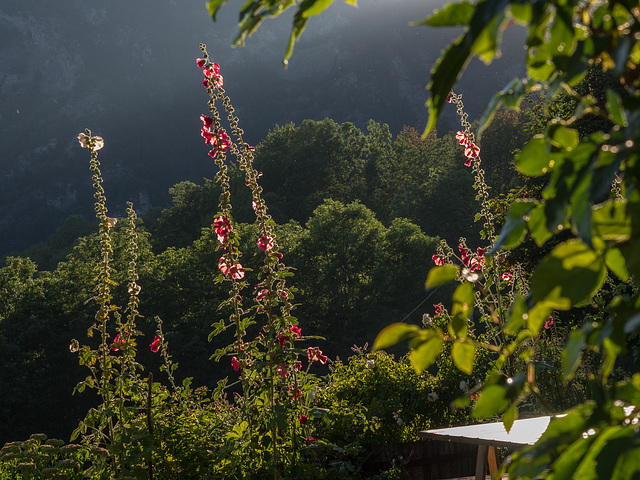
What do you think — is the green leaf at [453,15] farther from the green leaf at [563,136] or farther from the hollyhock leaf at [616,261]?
the hollyhock leaf at [616,261]

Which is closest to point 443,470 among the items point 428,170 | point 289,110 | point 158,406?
point 158,406

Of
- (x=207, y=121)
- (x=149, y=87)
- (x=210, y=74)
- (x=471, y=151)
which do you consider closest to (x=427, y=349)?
(x=207, y=121)

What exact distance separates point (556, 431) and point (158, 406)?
3.51m

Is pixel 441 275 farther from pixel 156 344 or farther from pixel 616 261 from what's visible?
pixel 156 344

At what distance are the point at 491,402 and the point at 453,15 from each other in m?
0.33

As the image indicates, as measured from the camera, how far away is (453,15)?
1.64 ft

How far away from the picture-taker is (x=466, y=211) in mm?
30625

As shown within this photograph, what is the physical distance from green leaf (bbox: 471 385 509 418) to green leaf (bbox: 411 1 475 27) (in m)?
0.31

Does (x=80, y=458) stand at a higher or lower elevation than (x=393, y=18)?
lower

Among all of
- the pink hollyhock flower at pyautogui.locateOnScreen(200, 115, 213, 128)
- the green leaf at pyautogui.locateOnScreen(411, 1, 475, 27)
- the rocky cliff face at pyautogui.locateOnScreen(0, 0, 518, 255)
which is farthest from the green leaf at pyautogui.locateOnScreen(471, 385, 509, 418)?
the rocky cliff face at pyautogui.locateOnScreen(0, 0, 518, 255)

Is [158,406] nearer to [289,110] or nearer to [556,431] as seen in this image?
[556,431]

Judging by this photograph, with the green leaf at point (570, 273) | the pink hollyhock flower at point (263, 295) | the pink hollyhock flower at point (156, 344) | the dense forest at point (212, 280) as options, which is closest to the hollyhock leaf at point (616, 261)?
the green leaf at point (570, 273)

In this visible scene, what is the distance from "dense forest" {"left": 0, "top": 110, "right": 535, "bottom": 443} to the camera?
74.7 feet

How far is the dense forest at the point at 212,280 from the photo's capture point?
22781 millimetres
